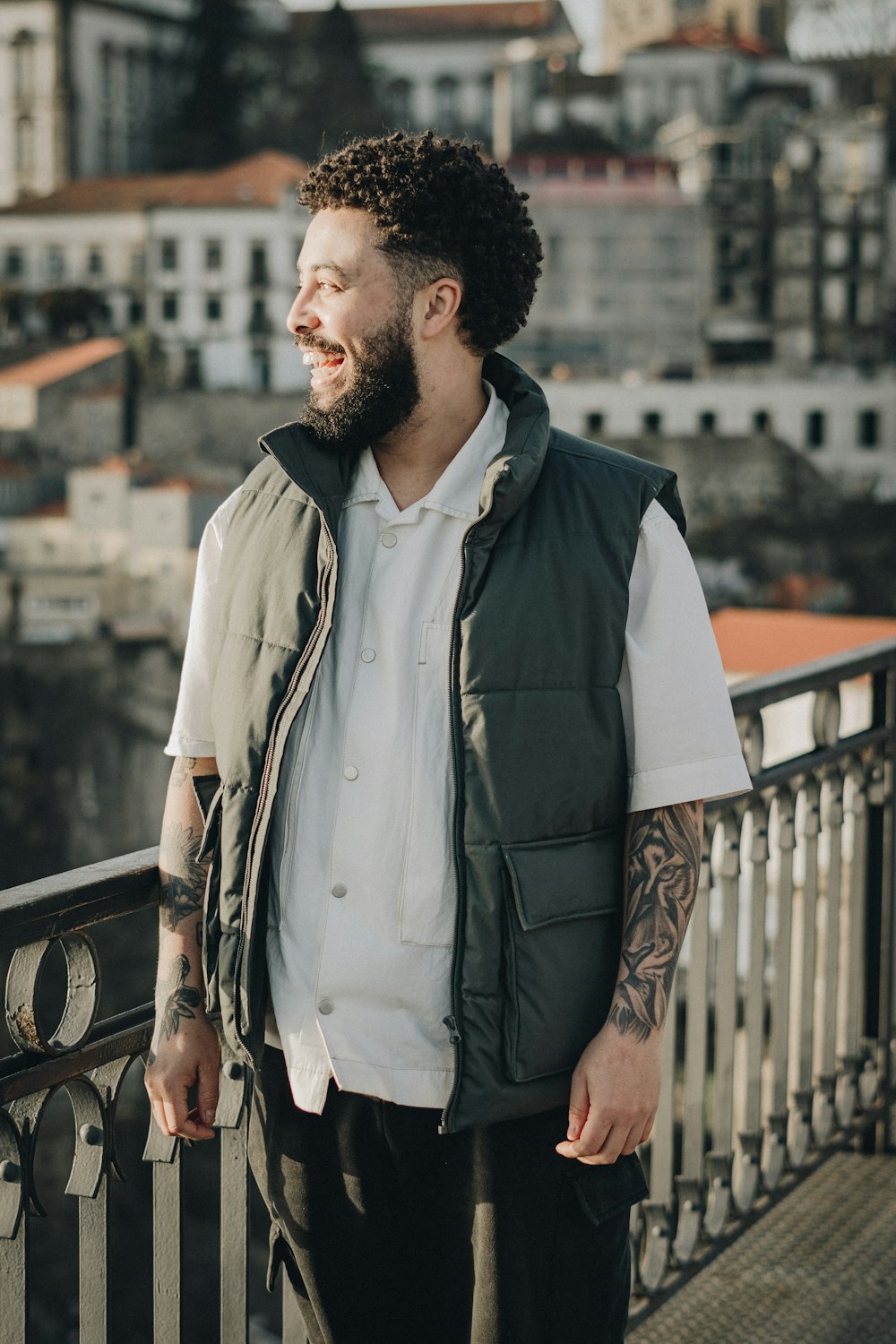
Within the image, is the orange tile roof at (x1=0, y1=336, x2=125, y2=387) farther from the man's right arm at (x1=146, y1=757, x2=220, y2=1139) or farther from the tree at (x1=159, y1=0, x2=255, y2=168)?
the man's right arm at (x1=146, y1=757, x2=220, y2=1139)

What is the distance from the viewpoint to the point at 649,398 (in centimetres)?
4300

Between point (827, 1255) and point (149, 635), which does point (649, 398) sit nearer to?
point (149, 635)

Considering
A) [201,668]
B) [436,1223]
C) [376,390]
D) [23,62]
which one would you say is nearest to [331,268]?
[376,390]

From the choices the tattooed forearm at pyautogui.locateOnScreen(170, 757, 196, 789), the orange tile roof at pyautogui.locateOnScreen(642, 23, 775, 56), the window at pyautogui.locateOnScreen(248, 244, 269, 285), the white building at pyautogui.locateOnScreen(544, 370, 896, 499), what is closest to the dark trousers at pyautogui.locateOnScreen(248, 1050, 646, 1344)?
the tattooed forearm at pyautogui.locateOnScreen(170, 757, 196, 789)

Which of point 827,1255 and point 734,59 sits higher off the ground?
point 734,59

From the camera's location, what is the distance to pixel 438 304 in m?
1.67

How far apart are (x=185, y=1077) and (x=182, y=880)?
211 mm

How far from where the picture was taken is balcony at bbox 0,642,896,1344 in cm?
158

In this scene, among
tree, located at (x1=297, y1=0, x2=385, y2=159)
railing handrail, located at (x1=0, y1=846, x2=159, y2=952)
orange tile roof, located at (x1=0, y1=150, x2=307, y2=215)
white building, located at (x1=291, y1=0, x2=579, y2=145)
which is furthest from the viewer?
white building, located at (x1=291, y1=0, x2=579, y2=145)

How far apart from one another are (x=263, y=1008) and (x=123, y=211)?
49.7 metres

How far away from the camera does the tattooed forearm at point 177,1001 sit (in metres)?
1.70

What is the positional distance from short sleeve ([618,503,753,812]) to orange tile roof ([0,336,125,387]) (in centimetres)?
4476

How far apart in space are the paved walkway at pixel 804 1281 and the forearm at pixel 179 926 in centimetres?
117

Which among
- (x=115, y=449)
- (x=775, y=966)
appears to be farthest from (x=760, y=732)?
(x=115, y=449)
